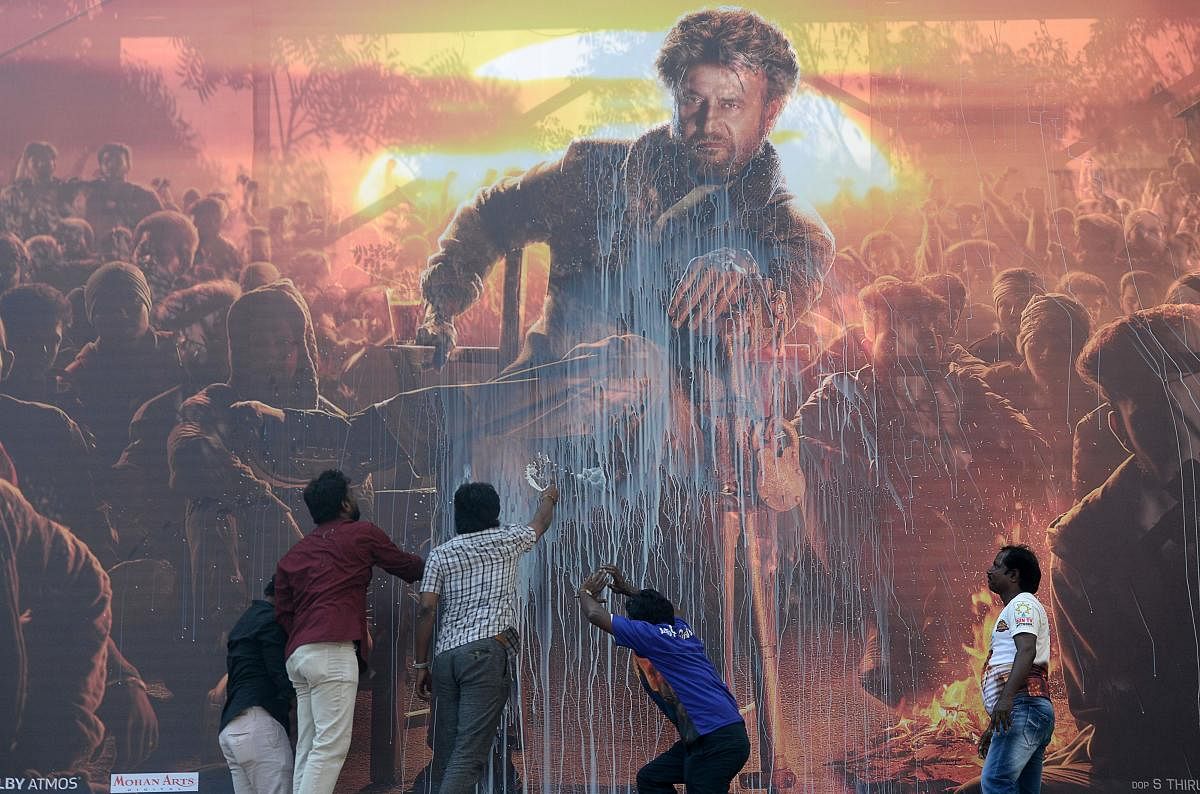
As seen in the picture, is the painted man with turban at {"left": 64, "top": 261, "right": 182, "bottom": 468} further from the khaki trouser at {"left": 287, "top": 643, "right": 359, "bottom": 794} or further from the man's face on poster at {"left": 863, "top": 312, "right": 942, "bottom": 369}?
the man's face on poster at {"left": 863, "top": 312, "right": 942, "bottom": 369}

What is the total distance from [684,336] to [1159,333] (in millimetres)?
2558

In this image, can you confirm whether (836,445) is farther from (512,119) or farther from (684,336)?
(512,119)

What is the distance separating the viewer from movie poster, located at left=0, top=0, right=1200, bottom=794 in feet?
18.2

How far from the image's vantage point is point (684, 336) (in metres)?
5.80

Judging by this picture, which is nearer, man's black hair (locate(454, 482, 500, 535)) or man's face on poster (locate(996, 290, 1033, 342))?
man's black hair (locate(454, 482, 500, 535))

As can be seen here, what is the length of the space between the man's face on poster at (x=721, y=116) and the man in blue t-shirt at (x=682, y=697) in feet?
8.25

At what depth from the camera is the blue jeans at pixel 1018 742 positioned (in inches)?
167

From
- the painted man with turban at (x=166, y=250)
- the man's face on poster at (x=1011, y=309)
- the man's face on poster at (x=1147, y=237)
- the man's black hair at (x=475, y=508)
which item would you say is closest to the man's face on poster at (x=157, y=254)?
the painted man with turban at (x=166, y=250)

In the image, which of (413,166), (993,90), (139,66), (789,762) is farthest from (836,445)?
(139,66)

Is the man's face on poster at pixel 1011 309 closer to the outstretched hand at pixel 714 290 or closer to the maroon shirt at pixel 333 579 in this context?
the outstretched hand at pixel 714 290

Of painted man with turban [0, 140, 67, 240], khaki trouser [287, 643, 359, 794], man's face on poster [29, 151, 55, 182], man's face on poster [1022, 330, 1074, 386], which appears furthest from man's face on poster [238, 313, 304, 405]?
man's face on poster [1022, 330, 1074, 386]

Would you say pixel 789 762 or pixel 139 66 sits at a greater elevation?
pixel 139 66

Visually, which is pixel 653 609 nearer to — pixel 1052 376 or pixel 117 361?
pixel 1052 376

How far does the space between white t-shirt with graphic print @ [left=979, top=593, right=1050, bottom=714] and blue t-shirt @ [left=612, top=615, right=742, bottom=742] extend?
3.41ft
